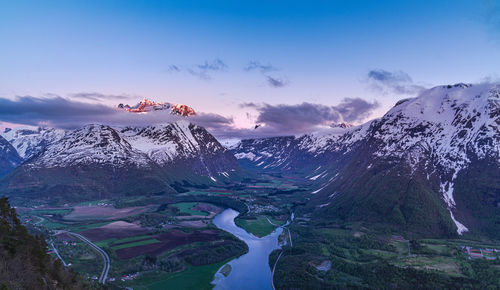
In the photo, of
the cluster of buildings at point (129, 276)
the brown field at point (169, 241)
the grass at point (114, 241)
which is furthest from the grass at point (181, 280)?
the grass at point (114, 241)

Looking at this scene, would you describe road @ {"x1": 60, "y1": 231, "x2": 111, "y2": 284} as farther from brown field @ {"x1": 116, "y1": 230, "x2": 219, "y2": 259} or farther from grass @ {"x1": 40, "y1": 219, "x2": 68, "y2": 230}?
grass @ {"x1": 40, "y1": 219, "x2": 68, "y2": 230}

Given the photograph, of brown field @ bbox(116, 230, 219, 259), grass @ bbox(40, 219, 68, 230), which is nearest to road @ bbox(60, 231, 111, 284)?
brown field @ bbox(116, 230, 219, 259)

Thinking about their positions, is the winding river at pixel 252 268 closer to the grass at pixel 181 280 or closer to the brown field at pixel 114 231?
the grass at pixel 181 280

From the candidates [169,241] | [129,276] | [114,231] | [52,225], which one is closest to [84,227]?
[52,225]

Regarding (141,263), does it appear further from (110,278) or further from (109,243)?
(109,243)

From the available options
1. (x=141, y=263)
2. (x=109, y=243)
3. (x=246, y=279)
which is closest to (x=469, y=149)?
(x=246, y=279)

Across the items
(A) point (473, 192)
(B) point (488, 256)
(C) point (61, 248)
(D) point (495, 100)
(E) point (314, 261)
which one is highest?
(D) point (495, 100)

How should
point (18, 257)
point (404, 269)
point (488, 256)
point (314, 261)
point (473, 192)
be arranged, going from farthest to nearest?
point (473, 192) < point (314, 261) < point (488, 256) < point (404, 269) < point (18, 257)
